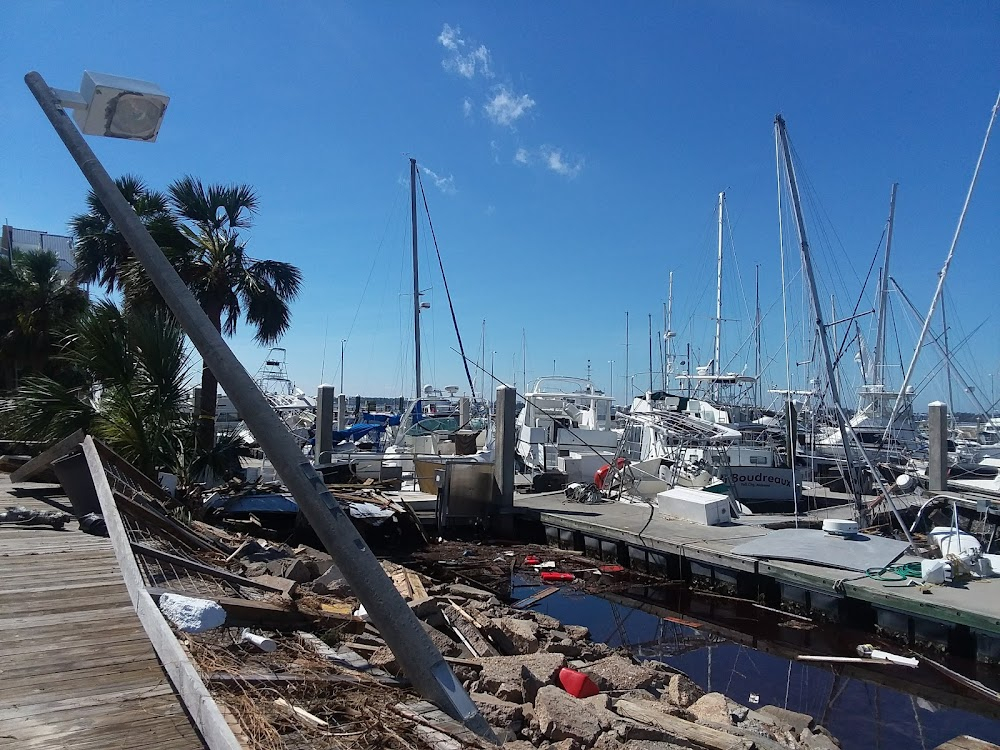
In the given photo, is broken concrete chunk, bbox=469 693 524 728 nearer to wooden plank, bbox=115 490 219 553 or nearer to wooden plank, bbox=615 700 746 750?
wooden plank, bbox=615 700 746 750

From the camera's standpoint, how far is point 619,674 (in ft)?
27.6

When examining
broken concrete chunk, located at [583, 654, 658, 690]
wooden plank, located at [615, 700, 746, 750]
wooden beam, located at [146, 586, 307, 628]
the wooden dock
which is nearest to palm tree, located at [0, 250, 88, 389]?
the wooden dock

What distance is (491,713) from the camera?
604 cm

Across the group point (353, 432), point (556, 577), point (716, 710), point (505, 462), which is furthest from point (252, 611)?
point (353, 432)

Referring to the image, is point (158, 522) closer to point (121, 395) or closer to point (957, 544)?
point (121, 395)

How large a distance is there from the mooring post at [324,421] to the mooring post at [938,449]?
15951 millimetres

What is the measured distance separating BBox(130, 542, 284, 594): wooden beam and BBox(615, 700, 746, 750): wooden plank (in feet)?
11.6

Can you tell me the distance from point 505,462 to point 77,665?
14.9 m

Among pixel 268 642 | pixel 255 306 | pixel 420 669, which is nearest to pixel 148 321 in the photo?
pixel 255 306

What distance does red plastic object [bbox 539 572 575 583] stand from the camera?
1520cm

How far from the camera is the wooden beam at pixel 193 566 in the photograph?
234 inches

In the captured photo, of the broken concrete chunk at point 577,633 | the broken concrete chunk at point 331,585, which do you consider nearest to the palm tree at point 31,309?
the broken concrete chunk at point 331,585

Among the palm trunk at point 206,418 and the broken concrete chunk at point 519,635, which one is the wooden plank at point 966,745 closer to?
the broken concrete chunk at point 519,635

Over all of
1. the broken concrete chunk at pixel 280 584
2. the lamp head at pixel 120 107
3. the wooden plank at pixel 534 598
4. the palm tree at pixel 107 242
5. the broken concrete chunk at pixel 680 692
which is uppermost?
the palm tree at pixel 107 242
